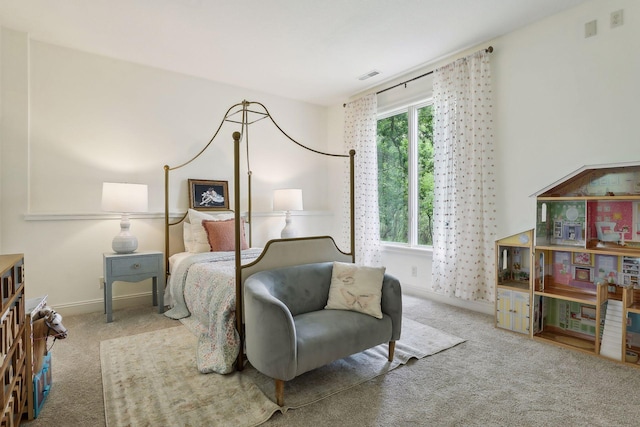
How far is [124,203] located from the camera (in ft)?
10.8

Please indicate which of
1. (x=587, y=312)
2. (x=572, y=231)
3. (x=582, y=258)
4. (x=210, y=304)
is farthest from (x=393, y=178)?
(x=210, y=304)

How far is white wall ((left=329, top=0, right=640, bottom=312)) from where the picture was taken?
8.61ft

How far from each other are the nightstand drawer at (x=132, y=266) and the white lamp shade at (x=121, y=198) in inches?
19.5

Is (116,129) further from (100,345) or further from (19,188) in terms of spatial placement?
(100,345)

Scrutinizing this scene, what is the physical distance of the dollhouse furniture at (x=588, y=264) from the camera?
2471mm

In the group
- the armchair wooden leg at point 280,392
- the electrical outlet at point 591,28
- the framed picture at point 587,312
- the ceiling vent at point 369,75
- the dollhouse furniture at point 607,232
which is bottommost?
the armchair wooden leg at point 280,392

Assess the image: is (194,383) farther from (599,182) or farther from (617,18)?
(617,18)

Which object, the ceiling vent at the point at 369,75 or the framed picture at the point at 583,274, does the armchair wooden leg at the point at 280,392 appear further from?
the ceiling vent at the point at 369,75

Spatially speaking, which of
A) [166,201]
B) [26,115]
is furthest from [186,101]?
Answer: [26,115]

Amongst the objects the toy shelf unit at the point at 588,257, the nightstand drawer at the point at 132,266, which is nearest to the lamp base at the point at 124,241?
the nightstand drawer at the point at 132,266

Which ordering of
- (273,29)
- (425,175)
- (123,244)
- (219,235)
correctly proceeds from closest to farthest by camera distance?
(273,29) < (123,244) < (219,235) < (425,175)

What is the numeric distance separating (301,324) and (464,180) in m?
2.43

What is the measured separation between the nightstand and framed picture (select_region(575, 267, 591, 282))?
393 cm

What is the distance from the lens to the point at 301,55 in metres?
3.70
